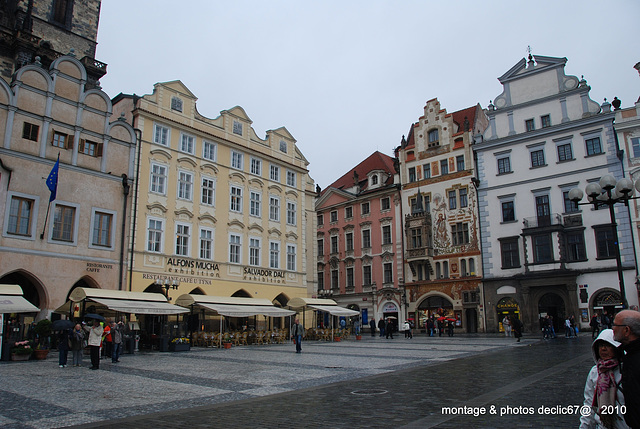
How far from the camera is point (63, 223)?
→ 83.7 feet

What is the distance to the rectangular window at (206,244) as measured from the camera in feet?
108

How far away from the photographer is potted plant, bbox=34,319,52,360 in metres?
19.4

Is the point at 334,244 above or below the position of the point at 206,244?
above

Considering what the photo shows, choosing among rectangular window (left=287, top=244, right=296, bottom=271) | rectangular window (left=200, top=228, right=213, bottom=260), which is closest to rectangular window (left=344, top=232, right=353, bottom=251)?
rectangular window (left=287, top=244, right=296, bottom=271)

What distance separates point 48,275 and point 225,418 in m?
20.1


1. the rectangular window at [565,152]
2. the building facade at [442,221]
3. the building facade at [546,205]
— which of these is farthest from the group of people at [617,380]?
the rectangular window at [565,152]

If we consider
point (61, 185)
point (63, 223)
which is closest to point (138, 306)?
point (63, 223)

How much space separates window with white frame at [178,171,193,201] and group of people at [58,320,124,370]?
13.8 m

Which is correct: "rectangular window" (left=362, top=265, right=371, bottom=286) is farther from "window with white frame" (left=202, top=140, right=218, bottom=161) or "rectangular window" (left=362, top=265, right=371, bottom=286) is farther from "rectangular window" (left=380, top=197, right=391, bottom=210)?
"window with white frame" (left=202, top=140, right=218, bottom=161)

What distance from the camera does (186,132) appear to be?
33.3 meters

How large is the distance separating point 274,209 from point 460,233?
17.4m

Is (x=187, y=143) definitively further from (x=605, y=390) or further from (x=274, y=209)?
(x=605, y=390)

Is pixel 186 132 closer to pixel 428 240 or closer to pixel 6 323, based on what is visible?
pixel 6 323

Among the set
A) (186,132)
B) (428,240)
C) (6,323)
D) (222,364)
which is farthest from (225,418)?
(428,240)
